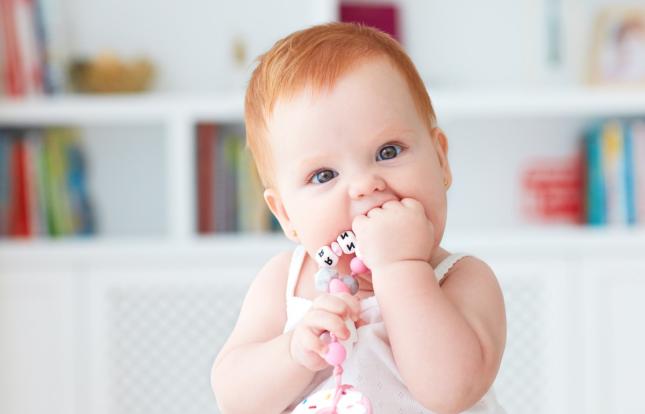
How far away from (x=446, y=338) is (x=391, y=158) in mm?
176

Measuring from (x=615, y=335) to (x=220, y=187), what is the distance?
1204 mm

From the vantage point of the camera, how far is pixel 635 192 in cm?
297

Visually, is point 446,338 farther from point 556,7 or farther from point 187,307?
point 556,7

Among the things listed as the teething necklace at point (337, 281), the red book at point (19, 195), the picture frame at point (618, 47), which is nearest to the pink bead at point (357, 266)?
the teething necklace at point (337, 281)

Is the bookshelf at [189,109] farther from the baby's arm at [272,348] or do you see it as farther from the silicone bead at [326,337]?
the silicone bead at [326,337]

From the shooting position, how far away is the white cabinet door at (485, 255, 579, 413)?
9.12 feet

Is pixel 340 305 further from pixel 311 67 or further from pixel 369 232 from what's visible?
pixel 311 67

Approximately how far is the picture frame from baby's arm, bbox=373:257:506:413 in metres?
2.35

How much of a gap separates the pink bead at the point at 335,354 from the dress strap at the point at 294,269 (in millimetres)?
185

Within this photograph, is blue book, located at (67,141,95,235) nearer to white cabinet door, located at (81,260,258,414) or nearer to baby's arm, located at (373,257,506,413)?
white cabinet door, located at (81,260,258,414)

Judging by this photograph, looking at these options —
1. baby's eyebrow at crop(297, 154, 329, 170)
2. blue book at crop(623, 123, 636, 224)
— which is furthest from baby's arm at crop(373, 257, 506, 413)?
blue book at crop(623, 123, 636, 224)

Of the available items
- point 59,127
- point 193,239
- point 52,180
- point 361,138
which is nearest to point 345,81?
point 361,138

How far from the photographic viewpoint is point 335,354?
86 centimetres

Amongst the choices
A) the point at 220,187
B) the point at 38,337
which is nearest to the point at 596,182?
Answer: the point at 220,187
